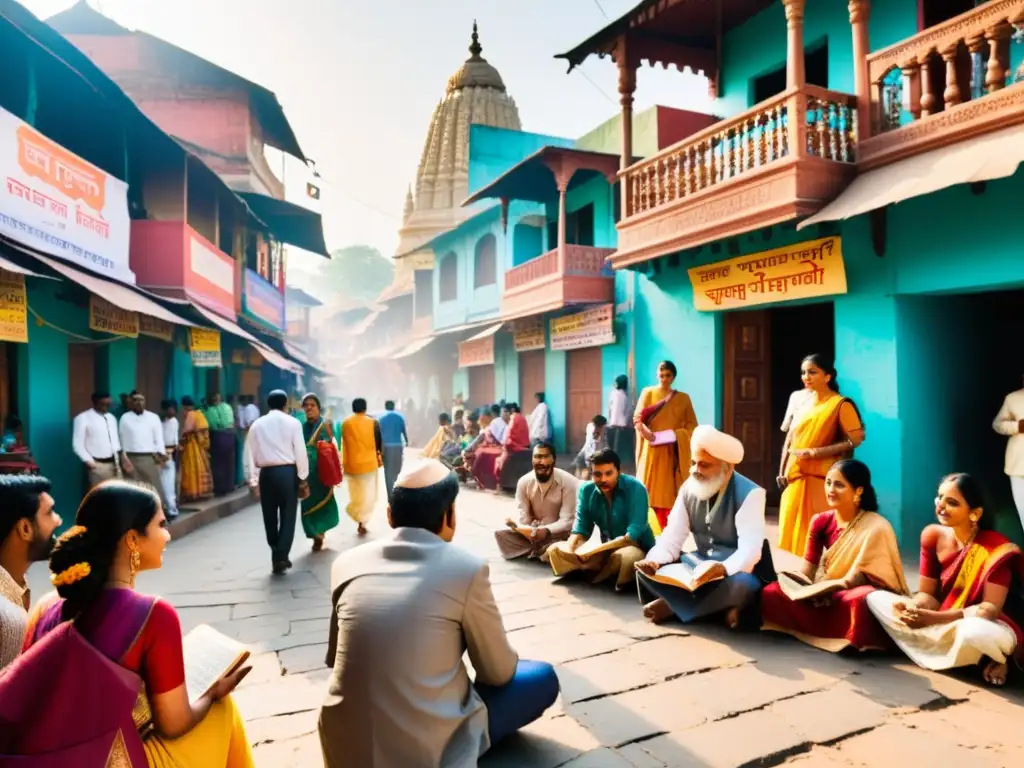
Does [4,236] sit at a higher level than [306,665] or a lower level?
higher

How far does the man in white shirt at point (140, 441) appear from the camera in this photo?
25.8 feet

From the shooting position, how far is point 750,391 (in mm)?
9305

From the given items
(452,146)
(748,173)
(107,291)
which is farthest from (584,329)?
(452,146)

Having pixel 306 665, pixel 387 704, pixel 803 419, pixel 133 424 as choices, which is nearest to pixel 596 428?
pixel 803 419

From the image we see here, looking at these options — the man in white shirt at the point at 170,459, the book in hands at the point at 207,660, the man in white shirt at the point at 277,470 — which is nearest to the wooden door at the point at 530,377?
the man in white shirt at the point at 170,459

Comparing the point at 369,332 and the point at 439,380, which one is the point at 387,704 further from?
the point at 369,332

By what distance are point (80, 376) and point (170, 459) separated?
1593 millimetres

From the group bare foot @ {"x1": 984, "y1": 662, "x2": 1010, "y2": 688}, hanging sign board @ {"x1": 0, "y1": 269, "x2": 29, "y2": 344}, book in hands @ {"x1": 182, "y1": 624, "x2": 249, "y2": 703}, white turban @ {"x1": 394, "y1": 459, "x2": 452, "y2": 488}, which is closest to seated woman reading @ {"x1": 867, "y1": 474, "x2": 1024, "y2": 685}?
bare foot @ {"x1": 984, "y1": 662, "x2": 1010, "y2": 688}

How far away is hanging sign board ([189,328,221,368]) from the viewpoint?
1019cm

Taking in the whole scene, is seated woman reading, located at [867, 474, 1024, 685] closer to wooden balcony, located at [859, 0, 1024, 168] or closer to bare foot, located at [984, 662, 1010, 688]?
bare foot, located at [984, 662, 1010, 688]

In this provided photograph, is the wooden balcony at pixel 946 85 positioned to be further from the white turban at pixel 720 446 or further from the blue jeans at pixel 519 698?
the blue jeans at pixel 519 698

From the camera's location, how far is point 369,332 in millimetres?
36156

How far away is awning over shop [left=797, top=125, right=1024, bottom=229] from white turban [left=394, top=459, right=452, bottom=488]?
14.3 feet

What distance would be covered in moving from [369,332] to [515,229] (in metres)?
20.6
